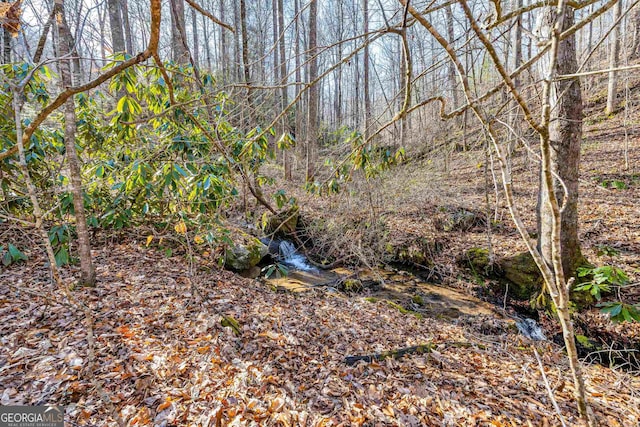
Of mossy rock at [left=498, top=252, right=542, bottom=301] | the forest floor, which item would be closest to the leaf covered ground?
the forest floor

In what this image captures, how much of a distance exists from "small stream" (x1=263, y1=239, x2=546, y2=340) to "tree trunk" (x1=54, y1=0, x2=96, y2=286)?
8.56 ft

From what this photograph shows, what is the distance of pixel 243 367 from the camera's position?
2451 millimetres

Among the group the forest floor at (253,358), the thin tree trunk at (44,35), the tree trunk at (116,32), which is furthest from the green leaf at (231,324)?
the tree trunk at (116,32)

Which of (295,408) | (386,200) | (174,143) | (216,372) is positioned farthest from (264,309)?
(386,200)

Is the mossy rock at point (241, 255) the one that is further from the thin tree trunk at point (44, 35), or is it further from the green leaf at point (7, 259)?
the thin tree trunk at point (44, 35)

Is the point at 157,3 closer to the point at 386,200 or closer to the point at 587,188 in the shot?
the point at 386,200

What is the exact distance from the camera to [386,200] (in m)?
7.03

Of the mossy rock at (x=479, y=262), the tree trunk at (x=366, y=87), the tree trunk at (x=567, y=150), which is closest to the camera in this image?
the tree trunk at (x=366, y=87)

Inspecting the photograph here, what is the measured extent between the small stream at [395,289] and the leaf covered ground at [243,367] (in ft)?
2.97

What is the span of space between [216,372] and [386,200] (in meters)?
5.52

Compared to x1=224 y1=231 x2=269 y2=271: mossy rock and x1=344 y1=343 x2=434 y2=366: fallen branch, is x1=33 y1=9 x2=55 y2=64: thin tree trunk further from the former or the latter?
x1=344 y1=343 x2=434 y2=366: fallen branch

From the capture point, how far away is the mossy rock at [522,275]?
464 centimetres

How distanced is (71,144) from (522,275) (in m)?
6.19

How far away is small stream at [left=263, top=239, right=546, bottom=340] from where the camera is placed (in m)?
4.59
